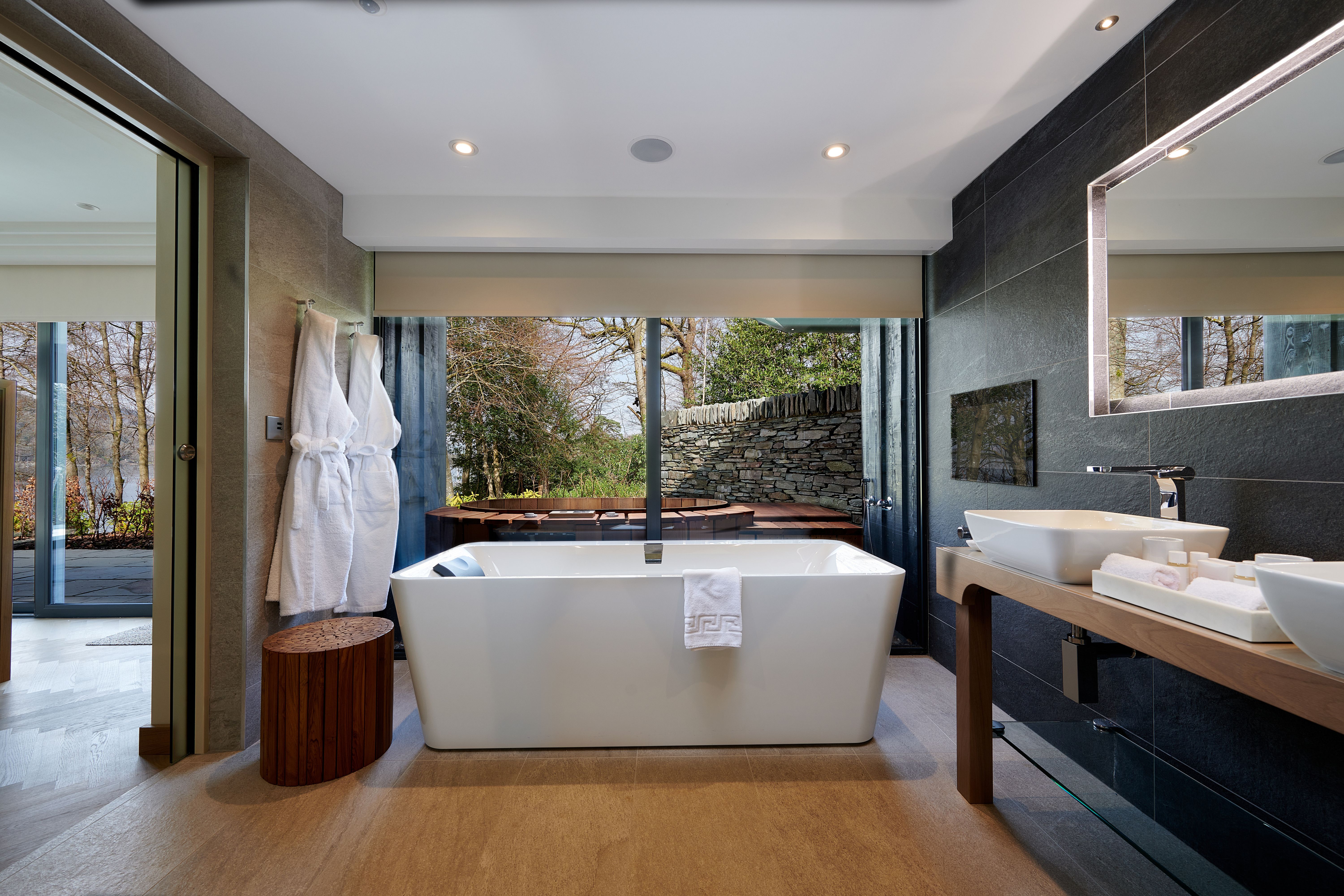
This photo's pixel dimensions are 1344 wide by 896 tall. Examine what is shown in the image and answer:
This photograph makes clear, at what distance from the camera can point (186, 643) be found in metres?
2.40

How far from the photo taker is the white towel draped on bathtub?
2.36 meters

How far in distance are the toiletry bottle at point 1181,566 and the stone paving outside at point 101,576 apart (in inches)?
126

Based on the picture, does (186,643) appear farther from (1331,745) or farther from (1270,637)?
(1331,745)

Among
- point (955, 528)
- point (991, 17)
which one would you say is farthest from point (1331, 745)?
point (991, 17)

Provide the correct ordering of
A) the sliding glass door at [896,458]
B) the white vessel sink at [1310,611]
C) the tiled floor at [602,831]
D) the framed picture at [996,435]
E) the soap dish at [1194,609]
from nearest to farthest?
the white vessel sink at [1310,611] < the soap dish at [1194,609] < the tiled floor at [602,831] < the framed picture at [996,435] < the sliding glass door at [896,458]

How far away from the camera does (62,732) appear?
2258mm

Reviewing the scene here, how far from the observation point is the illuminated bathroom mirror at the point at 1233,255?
1.49 metres

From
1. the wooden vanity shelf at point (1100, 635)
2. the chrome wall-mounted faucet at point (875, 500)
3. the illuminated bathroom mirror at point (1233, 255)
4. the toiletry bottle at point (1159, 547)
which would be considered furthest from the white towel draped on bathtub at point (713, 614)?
the chrome wall-mounted faucet at point (875, 500)

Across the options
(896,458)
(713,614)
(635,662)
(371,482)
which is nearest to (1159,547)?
(713,614)

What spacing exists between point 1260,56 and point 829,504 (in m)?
2.61

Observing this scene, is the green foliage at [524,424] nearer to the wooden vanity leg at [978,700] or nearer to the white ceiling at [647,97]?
the white ceiling at [647,97]

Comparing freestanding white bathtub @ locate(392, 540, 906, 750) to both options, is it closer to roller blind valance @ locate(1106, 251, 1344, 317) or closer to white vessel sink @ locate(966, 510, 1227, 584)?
white vessel sink @ locate(966, 510, 1227, 584)

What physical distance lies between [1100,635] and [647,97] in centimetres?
239

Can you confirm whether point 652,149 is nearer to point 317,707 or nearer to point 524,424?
point 524,424
